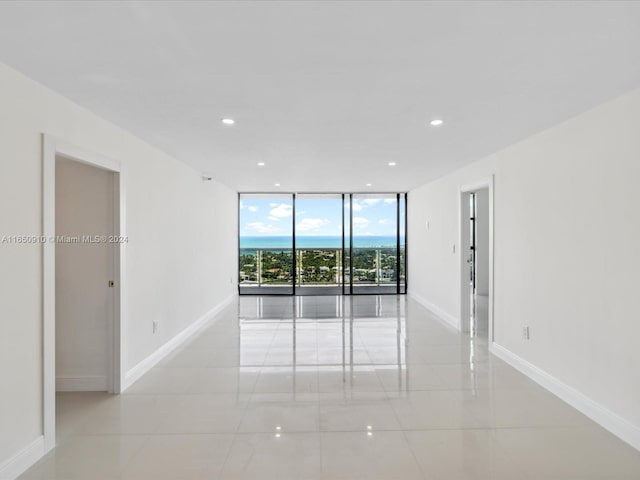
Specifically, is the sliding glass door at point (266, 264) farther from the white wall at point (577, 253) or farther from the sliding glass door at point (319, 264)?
the white wall at point (577, 253)

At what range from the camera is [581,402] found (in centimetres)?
291

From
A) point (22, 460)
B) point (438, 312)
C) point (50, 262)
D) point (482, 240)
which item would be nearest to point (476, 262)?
point (482, 240)

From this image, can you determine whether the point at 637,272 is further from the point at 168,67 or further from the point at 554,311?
the point at 168,67

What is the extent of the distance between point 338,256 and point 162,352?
5298mm

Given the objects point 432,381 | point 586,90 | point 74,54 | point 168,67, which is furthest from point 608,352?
point 74,54

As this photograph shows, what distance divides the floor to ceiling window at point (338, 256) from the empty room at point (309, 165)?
137 inches

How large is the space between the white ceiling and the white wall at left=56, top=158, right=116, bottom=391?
Result: 0.70 m

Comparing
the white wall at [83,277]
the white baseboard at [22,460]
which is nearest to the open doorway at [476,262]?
the white wall at [83,277]

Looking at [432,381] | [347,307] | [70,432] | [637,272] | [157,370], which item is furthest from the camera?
[347,307]

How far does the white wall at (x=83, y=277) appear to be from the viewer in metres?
3.32

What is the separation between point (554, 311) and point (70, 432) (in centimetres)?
394

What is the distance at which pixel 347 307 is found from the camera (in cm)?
702

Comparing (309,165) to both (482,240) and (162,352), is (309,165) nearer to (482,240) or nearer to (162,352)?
(162,352)

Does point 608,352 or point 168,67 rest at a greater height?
point 168,67
